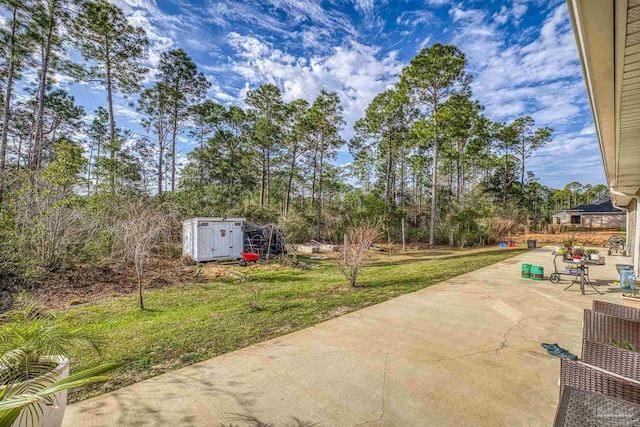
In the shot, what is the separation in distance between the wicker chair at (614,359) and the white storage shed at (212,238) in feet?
35.1

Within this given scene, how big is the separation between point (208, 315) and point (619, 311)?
546 centimetres

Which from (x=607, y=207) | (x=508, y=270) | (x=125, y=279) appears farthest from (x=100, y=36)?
(x=607, y=207)

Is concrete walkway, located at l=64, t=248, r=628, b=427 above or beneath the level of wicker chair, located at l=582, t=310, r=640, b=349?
beneath

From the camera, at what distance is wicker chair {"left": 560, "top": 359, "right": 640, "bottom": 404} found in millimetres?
1594

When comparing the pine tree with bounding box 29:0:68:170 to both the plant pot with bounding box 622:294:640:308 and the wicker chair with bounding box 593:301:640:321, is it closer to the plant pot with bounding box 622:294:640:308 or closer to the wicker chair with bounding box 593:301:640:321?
the wicker chair with bounding box 593:301:640:321

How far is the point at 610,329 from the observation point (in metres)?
2.39

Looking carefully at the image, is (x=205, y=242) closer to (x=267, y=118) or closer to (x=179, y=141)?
(x=179, y=141)

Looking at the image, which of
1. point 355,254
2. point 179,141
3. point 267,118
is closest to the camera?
point 355,254

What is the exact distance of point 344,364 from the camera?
2.84 meters

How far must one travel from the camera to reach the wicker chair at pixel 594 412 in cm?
129

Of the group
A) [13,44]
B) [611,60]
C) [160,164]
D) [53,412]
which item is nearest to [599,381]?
[611,60]

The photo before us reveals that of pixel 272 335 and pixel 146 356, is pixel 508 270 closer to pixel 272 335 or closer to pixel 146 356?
pixel 272 335

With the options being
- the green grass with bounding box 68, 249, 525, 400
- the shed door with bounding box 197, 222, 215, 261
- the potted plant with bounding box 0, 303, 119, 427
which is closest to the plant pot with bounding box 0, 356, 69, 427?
the potted plant with bounding box 0, 303, 119, 427

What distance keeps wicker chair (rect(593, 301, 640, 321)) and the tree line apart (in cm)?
979
